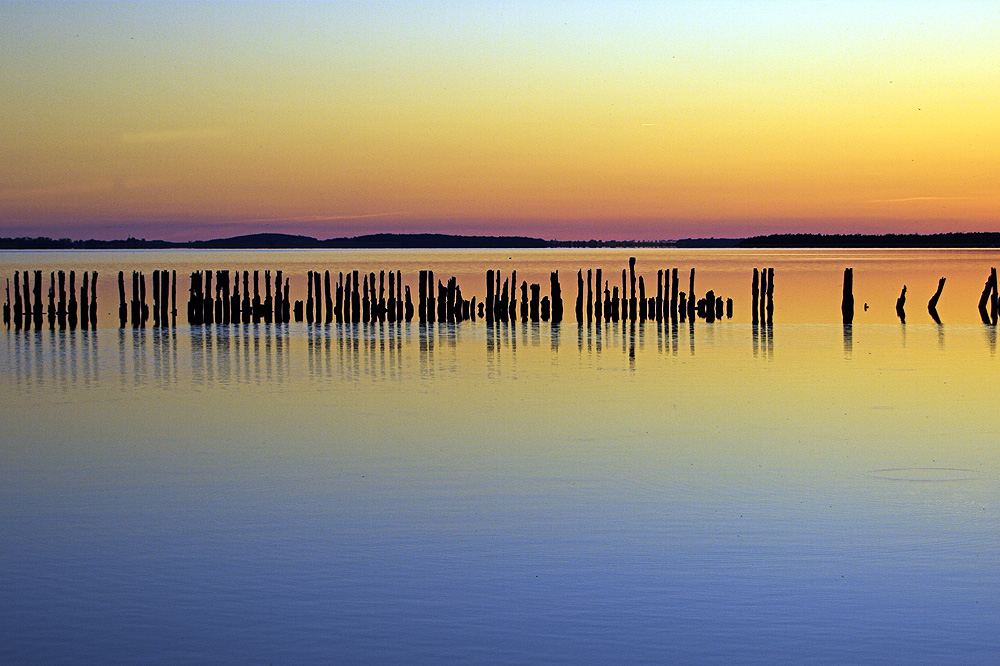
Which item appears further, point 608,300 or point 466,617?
point 608,300

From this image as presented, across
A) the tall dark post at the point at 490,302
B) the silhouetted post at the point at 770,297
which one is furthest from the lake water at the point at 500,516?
the silhouetted post at the point at 770,297

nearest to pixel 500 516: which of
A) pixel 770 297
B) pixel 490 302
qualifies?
pixel 490 302

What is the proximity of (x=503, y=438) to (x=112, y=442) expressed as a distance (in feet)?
13.2

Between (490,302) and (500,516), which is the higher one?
(490,302)

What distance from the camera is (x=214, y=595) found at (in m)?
6.68

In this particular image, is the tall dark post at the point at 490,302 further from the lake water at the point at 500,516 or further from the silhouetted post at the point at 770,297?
the lake water at the point at 500,516

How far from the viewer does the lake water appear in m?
6.09

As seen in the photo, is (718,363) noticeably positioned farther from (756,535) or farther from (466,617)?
(466,617)

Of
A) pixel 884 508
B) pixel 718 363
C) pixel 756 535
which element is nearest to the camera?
pixel 756 535

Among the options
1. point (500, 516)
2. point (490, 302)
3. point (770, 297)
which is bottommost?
point (500, 516)

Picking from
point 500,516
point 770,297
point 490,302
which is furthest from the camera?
point 770,297

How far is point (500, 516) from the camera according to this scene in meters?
8.63

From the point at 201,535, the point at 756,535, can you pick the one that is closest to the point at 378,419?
the point at 201,535

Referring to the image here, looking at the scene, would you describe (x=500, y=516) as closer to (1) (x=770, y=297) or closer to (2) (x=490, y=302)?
(2) (x=490, y=302)
